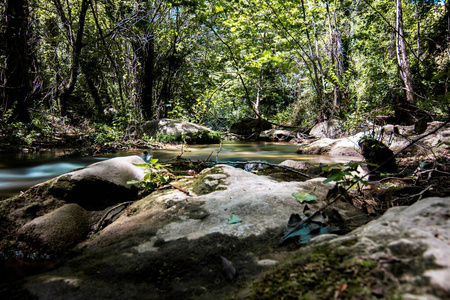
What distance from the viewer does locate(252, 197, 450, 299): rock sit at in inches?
26.0

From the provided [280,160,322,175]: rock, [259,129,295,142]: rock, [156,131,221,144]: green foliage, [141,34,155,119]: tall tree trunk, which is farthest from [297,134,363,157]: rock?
[141,34,155,119]: tall tree trunk

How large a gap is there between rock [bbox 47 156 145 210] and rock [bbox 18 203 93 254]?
0.18 meters

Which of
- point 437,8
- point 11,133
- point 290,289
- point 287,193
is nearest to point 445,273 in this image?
point 290,289

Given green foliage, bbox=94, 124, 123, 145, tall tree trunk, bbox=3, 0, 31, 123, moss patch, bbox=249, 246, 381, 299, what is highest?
tall tree trunk, bbox=3, 0, 31, 123

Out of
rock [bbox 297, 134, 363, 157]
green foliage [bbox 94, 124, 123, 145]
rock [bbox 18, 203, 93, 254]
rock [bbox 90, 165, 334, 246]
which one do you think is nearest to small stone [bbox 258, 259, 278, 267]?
rock [bbox 90, 165, 334, 246]

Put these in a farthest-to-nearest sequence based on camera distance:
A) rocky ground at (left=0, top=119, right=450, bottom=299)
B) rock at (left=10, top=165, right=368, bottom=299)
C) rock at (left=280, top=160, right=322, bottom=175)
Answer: rock at (left=280, top=160, right=322, bottom=175), rock at (left=10, top=165, right=368, bottom=299), rocky ground at (left=0, top=119, right=450, bottom=299)

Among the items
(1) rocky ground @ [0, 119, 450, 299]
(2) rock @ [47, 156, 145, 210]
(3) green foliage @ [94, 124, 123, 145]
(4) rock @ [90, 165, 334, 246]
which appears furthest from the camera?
(3) green foliage @ [94, 124, 123, 145]

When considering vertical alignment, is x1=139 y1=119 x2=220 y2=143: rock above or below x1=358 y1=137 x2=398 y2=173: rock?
above

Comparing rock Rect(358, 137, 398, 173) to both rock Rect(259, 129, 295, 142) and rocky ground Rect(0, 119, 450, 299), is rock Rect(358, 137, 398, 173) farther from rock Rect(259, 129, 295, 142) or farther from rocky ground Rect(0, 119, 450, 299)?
rock Rect(259, 129, 295, 142)

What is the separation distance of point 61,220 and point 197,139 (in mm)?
9100

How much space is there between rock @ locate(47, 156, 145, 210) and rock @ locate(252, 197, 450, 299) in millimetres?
2244

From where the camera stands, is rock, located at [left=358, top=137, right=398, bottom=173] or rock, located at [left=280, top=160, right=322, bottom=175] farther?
rock, located at [left=280, top=160, right=322, bottom=175]

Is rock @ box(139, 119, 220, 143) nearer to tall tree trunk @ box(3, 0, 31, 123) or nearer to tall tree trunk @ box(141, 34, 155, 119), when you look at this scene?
tall tree trunk @ box(141, 34, 155, 119)

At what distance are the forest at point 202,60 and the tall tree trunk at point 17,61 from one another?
0.03 meters
